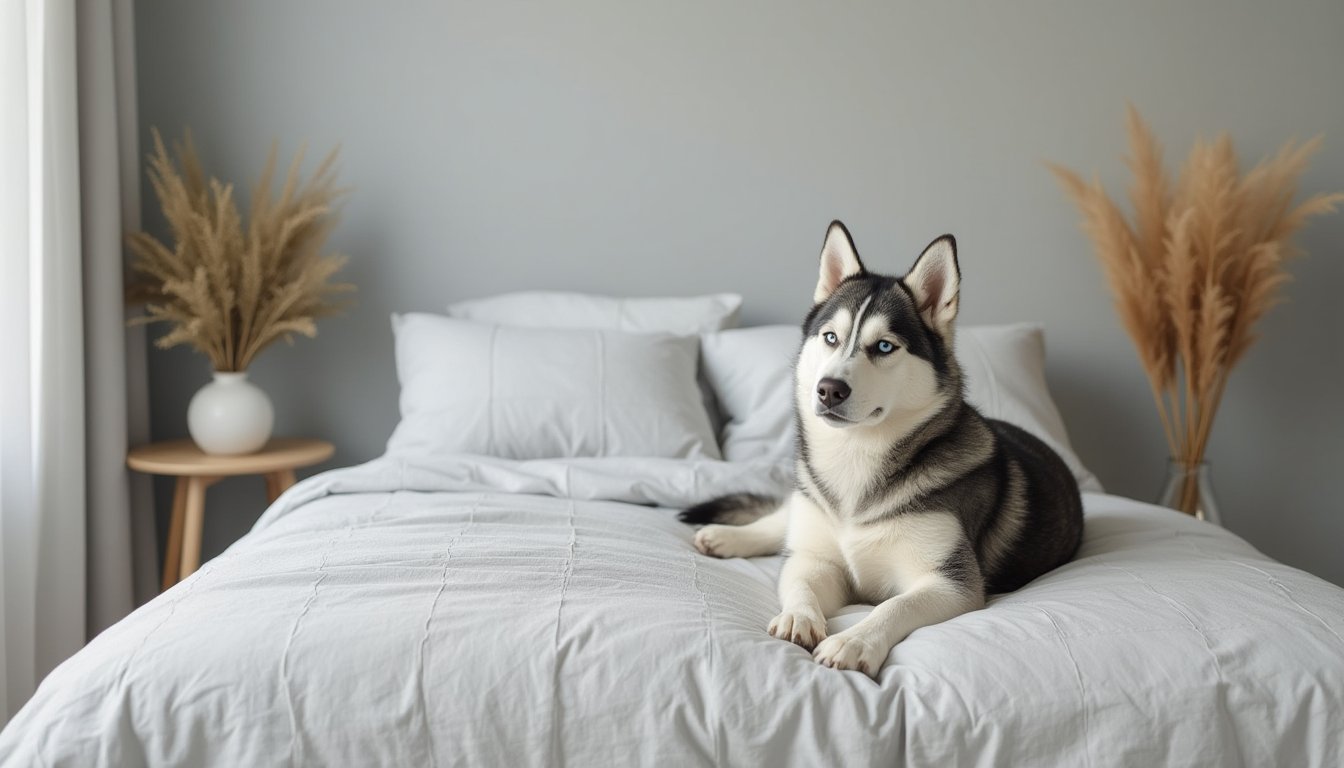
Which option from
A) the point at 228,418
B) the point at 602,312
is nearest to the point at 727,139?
the point at 602,312

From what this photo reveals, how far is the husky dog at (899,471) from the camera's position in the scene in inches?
66.4

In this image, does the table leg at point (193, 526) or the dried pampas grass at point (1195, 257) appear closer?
the table leg at point (193, 526)

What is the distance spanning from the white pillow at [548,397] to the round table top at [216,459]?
34 cm

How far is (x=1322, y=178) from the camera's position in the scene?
11.2 ft

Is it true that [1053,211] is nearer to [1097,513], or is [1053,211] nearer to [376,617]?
[1097,513]

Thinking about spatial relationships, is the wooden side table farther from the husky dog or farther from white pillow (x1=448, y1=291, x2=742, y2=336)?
the husky dog

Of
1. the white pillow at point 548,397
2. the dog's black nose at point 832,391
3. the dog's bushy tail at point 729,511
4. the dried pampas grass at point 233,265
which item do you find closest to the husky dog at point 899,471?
the dog's black nose at point 832,391

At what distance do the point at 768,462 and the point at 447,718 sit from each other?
1.41 m

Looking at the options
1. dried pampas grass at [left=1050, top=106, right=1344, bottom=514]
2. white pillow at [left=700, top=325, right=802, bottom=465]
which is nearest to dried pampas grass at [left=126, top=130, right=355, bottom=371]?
white pillow at [left=700, top=325, right=802, bottom=465]

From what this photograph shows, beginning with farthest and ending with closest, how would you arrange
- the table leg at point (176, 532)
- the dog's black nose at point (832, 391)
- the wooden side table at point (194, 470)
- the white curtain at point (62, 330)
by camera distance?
the table leg at point (176, 532) → the wooden side table at point (194, 470) → the white curtain at point (62, 330) → the dog's black nose at point (832, 391)

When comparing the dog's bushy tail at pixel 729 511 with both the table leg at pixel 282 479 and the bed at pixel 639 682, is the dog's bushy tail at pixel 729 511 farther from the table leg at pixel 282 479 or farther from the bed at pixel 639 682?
the table leg at pixel 282 479

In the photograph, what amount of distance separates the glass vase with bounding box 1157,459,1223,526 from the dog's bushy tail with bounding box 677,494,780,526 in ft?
5.24

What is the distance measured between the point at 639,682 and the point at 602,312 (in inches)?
73.6

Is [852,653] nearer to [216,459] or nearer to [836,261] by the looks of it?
[836,261]
